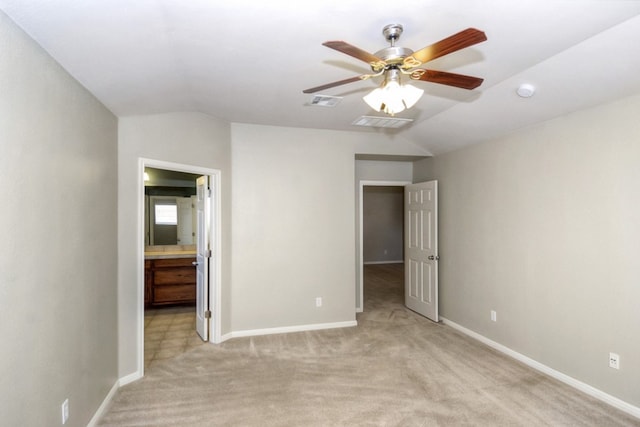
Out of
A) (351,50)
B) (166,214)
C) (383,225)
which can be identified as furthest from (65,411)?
(383,225)

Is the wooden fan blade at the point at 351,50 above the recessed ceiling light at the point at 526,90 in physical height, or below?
below

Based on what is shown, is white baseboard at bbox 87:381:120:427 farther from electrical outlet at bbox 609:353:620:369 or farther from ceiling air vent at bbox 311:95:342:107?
electrical outlet at bbox 609:353:620:369

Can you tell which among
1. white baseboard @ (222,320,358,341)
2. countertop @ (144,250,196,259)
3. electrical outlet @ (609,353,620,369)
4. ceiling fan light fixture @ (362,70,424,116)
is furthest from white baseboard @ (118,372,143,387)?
electrical outlet @ (609,353,620,369)

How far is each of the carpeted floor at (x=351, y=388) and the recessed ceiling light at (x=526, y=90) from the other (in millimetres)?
2511

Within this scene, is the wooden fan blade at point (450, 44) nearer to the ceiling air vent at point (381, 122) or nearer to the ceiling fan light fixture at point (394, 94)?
the ceiling fan light fixture at point (394, 94)

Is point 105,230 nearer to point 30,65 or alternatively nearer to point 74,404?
point 74,404

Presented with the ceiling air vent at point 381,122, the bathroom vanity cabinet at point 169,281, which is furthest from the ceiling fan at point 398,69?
the bathroom vanity cabinet at point 169,281

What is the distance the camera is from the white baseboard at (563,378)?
2666 millimetres

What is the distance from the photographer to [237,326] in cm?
427

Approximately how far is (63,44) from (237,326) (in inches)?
132

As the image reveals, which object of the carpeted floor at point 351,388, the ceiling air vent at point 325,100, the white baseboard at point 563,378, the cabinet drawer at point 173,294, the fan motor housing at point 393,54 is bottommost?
the carpeted floor at point 351,388

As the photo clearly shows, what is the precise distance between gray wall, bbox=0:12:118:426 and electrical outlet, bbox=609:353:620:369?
12.7ft

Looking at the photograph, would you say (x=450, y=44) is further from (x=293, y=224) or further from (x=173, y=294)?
(x=173, y=294)

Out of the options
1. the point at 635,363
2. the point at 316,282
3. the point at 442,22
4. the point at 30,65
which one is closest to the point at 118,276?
the point at 30,65
